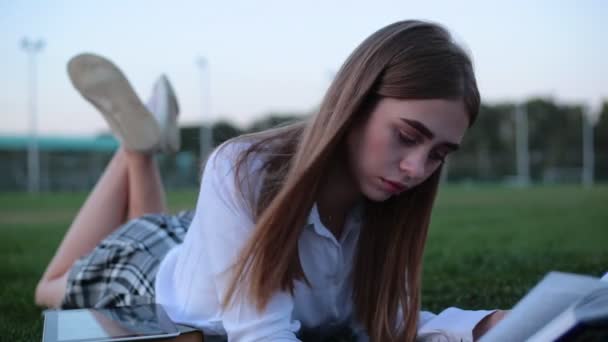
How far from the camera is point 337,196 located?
158 centimetres

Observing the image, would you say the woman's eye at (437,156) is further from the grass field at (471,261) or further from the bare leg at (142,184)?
the bare leg at (142,184)

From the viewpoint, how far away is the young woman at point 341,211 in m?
1.30

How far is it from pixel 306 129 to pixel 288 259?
0.27 m

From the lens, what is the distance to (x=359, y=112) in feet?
4.41

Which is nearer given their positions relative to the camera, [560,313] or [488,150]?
[560,313]

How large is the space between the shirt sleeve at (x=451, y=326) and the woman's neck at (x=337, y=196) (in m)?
0.30

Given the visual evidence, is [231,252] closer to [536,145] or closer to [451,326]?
[451,326]

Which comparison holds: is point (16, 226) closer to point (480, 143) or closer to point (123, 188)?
point (123, 188)

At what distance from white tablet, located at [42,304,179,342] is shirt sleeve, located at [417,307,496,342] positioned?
59 cm

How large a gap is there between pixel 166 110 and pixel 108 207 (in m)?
0.55

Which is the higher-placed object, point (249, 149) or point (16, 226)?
point (249, 149)

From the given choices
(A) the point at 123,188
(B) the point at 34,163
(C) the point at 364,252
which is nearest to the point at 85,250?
(A) the point at 123,188

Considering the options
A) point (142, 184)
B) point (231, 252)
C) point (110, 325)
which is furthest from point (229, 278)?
point (142, 184)

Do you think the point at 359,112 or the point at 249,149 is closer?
the point at 359,112
